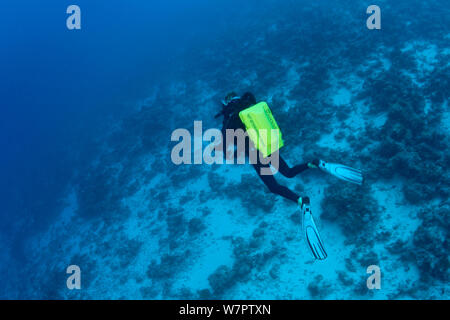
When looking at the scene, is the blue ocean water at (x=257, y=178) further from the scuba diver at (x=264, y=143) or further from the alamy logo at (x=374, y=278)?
the scuba diver at (x=264, y=143)

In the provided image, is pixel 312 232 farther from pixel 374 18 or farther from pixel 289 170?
pixel 374 18

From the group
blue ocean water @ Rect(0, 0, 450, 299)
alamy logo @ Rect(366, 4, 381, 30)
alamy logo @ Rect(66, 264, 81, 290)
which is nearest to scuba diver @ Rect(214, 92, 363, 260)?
blue ocean water @ Rect(0, 0, 450, 299)

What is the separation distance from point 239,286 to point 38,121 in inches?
1097

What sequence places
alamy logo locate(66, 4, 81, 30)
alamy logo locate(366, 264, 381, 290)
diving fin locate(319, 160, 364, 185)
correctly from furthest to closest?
alamy logo locate(66, 4, 81, 30) → diving fin locate(319, 160, 364, 185) → alamy logo locate(366, 264, 381, 290)

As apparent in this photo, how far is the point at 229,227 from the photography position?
8062 millimetres

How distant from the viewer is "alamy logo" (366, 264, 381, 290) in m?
5.48

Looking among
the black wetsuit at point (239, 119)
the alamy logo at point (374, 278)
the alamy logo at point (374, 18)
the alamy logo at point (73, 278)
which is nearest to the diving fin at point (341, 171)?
the black wetsuit at point (239, 119)

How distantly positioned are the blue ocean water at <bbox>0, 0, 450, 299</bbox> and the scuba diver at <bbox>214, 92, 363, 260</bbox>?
1125 millimetres

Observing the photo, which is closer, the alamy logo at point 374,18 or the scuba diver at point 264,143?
the scuba diver at point 264,143

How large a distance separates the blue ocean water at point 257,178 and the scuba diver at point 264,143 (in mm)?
1125

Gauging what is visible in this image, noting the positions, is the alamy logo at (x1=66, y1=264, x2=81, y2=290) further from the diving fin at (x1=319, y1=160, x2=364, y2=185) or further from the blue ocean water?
the diving fin at (x1=319, y1=160, x2=364, y2=185)

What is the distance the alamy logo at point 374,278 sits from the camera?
548cm

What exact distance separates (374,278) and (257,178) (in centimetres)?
422
